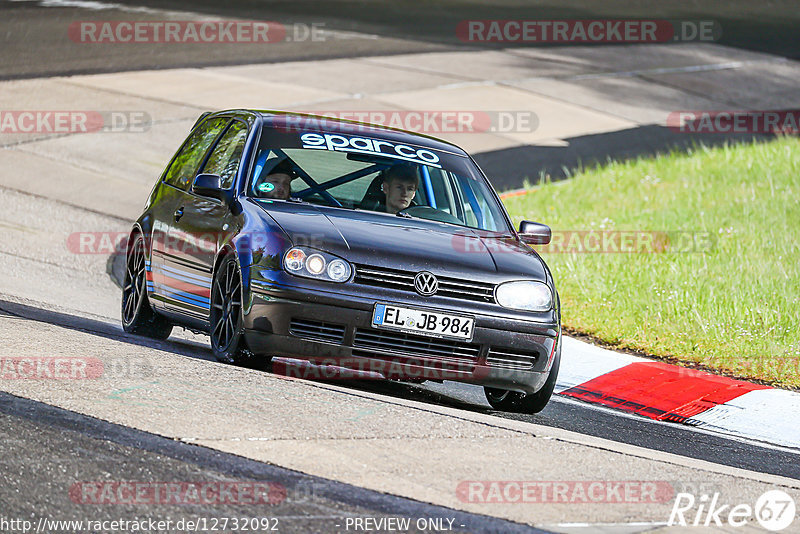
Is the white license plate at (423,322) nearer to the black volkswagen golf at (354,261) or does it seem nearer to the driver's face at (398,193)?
the black volkswagen golf at (354,261)

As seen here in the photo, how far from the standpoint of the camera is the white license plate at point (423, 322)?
7.01 metres

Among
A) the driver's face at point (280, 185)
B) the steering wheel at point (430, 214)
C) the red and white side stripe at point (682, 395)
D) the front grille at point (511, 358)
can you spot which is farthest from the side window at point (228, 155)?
the red and white side stripe at point (682, 395)

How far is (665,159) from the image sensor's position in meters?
19.0

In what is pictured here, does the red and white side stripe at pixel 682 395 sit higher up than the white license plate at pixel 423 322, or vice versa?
the white license plate at pixel 423 322

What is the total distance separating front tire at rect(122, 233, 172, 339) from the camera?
30.2ft

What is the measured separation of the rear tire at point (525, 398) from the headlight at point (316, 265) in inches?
55.6

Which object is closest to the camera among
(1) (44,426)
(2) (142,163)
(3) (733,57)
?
(1) (44,426)

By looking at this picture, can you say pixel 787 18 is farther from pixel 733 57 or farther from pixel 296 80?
pixel 296 80

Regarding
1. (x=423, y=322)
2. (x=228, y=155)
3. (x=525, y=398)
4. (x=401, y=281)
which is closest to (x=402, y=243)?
(x=401, y=281)

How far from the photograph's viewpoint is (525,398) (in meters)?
7.85

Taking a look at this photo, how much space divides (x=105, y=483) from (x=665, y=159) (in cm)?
1497

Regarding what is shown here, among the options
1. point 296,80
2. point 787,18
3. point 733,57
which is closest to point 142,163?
point 296,80

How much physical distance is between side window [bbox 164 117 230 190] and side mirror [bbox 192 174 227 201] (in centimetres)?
96

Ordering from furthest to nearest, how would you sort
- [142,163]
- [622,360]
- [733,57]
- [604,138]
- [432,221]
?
[733,57], [604,138], [142,163], [622,360], [432,221]
